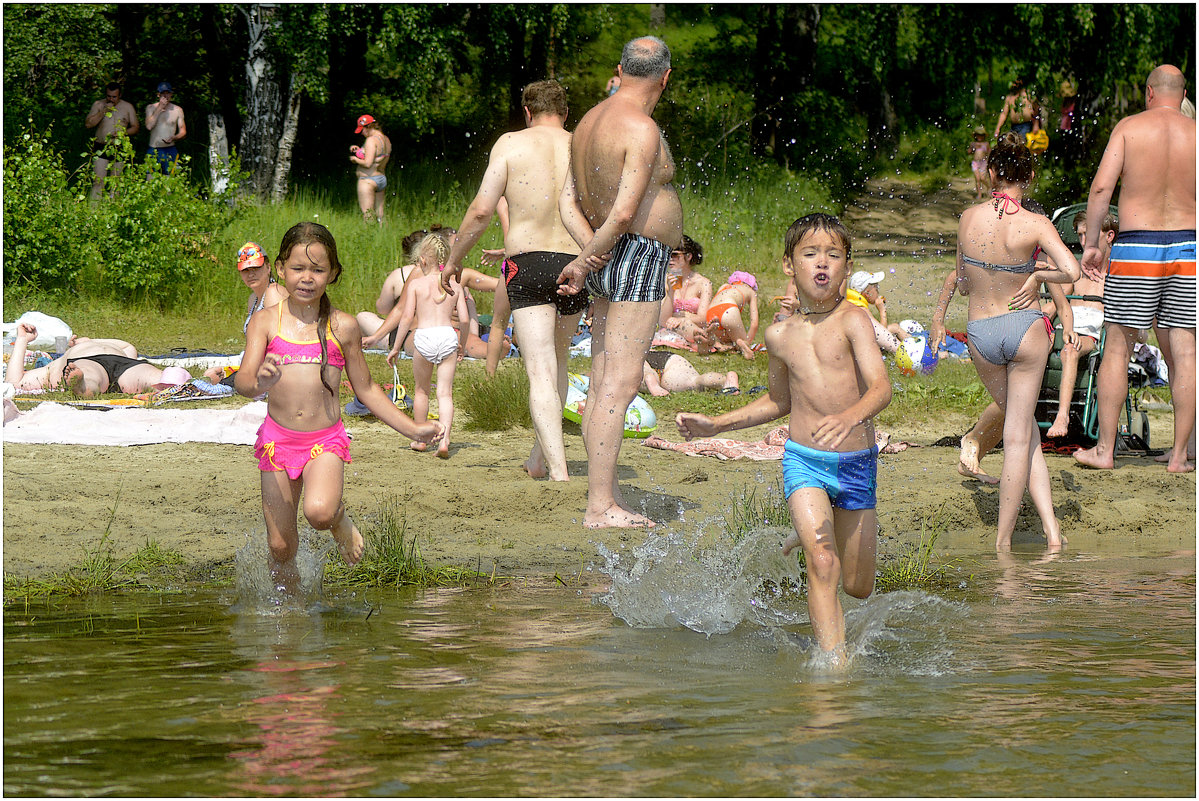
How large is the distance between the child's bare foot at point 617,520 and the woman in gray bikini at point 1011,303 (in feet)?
6.22

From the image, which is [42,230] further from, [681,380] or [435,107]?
[435,107]

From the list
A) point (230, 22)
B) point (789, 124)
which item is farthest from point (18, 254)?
point (789, 124)

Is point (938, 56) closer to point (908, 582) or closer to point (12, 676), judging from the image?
point (908, 582)

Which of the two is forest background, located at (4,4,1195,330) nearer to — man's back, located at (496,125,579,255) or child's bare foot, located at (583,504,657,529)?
man's back, located at (496,125,579,255)

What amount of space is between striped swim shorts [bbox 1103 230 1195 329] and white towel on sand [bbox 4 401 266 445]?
5505mm

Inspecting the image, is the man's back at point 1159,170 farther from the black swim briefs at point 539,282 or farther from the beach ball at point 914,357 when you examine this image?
the beach ball at point 914,357

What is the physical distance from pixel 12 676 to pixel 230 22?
18289mm

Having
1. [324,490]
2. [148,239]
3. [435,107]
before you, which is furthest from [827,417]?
[435,107]

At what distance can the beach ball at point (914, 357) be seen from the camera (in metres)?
12.2

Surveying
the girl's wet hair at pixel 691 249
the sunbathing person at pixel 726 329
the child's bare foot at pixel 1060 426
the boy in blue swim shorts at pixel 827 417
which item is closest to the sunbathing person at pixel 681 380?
the sunbathing person at pixel 726 329

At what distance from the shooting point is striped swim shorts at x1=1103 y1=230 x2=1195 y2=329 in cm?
827

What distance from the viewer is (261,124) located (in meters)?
18.8

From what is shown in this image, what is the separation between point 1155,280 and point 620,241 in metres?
3.56

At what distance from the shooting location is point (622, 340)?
272 inches
